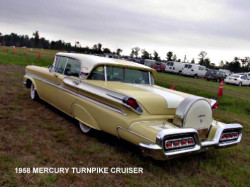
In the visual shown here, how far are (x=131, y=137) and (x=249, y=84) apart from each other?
27.3 meters

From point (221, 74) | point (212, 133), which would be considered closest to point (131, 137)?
point (212, 133)

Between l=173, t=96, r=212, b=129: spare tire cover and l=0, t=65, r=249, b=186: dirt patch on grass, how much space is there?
2.08 ft

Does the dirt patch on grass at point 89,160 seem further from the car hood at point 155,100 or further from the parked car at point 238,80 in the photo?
→ the parked car at point 238,80

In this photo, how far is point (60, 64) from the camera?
5.55 meters

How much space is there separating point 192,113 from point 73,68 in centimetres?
258

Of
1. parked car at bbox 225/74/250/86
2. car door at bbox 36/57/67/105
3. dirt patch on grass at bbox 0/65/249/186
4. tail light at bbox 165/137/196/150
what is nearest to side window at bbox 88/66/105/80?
dirt patch on grass at bbox 0/65/249/186

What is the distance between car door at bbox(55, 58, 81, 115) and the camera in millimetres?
4664

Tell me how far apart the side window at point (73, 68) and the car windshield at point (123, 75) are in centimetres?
41

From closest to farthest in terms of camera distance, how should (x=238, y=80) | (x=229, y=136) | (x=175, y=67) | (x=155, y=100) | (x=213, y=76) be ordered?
1. (x=155, y=100)
2. (x=229, y=136)
3. (x=238, y=80)
4. (x=213, y=76)
5. (x=175, y=67)

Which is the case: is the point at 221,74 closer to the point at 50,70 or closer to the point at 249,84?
the point at 249,84

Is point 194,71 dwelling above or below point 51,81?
below

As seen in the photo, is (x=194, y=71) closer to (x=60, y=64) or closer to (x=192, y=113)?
(x=60, y=64)

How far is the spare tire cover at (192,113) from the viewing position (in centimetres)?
347

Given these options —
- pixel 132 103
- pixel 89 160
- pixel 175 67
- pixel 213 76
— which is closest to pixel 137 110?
pixel 132 103
